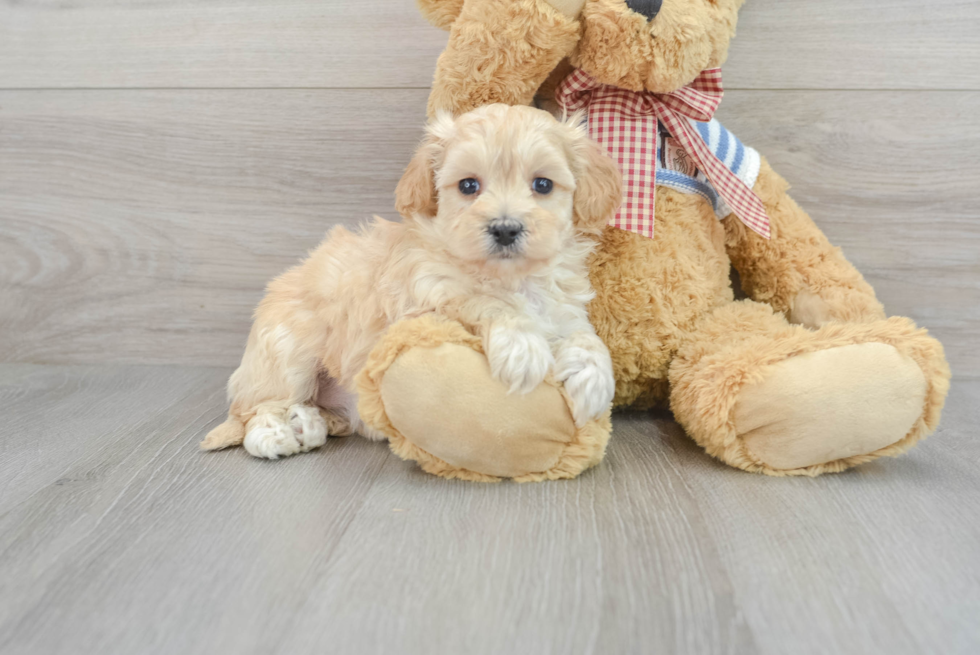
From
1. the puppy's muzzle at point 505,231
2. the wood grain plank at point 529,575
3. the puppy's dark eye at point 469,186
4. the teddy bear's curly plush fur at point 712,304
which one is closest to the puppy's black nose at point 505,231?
the puppy's muzzle at point 505,231

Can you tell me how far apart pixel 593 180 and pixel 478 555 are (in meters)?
0.59

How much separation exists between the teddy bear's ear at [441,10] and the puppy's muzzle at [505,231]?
0.44 m

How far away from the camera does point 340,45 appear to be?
1518mm

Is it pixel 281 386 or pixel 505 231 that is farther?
pixel 281 386

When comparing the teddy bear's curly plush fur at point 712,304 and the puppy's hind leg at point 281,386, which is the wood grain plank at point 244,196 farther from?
the puppy's hind leg at point 281,386

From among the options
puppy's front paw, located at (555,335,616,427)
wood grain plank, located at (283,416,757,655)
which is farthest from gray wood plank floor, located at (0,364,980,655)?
puppy's front paw, located at (555,335,616,427)

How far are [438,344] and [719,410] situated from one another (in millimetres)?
452

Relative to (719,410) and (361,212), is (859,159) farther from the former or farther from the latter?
(361,212)

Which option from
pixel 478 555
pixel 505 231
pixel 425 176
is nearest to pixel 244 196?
pixel 425 176

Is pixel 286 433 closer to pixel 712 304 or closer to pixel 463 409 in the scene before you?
pixel 463 409

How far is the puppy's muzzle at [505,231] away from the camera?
966 millimetres

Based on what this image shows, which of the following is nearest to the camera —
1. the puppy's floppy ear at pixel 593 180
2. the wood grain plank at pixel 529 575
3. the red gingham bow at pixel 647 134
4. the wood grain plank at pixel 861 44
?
the wood grain plank at pixel 529 575

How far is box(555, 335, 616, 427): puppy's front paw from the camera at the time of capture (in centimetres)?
101

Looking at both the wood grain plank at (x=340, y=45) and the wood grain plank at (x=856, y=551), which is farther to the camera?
the wood grain plank at (x=340, y=45)
